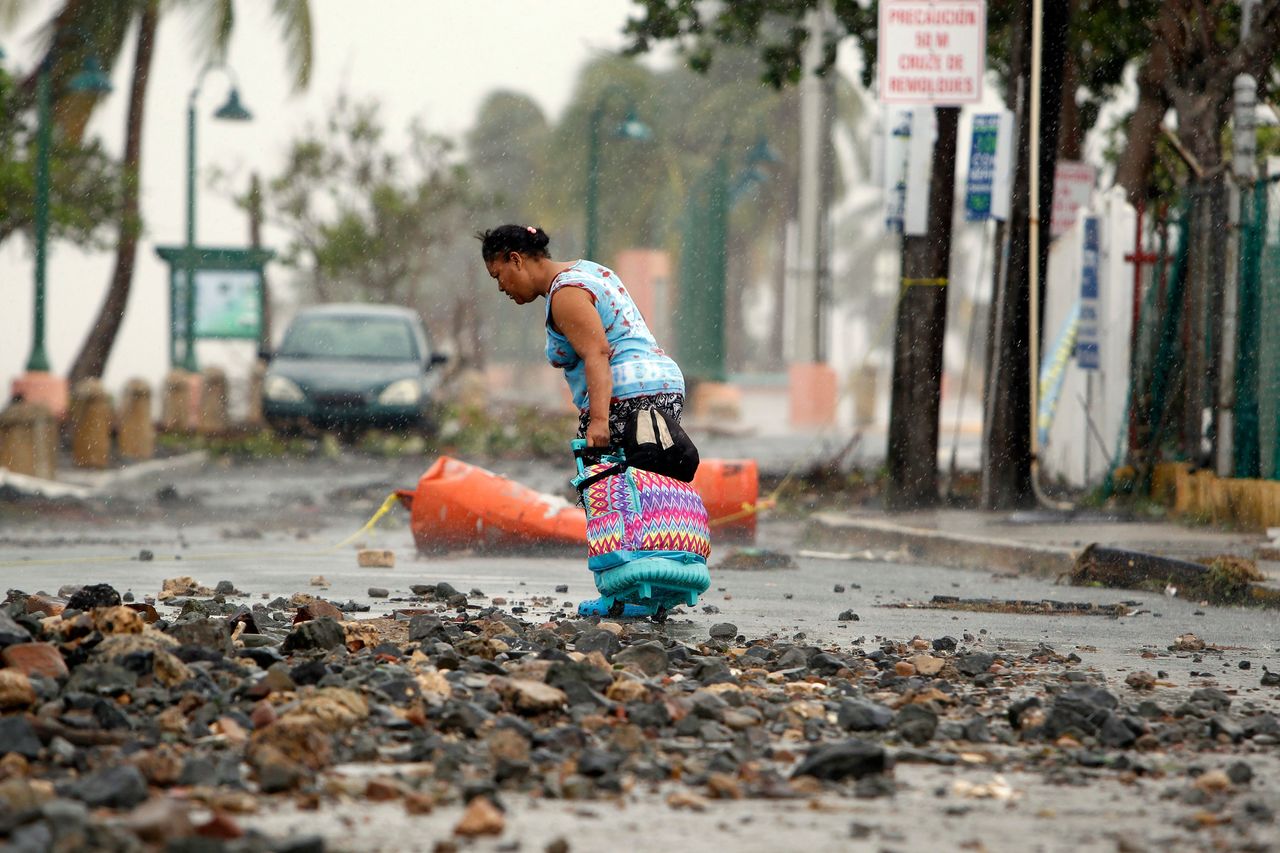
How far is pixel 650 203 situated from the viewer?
63.9 meters

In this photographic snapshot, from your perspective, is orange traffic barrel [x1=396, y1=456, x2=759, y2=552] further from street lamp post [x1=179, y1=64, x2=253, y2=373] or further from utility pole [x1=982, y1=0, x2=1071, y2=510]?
street lamp post [x1=179, y1=64, x2=253, y2=373]

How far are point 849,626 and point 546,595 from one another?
1812 mm

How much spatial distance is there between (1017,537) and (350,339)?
15.1 metres

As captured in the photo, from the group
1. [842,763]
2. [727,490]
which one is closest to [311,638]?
[842,763]

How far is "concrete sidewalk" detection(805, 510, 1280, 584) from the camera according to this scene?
1087 centimetres

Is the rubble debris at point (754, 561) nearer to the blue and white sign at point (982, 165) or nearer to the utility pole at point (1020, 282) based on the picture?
the utility pole at point (1020, 282)

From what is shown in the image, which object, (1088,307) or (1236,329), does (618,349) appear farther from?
(1088,307)

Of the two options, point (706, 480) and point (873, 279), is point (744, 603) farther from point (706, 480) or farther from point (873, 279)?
point (873, 279)

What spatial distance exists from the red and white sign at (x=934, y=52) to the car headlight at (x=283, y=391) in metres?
12.2

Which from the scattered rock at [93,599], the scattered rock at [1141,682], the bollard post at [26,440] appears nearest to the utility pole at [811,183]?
the bollard post at [26,440]

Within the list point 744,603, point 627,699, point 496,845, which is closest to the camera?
point 496,845

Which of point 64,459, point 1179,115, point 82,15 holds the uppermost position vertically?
point 82,15

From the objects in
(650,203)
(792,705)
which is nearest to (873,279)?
(650,203)

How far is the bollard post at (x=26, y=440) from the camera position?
1711cm
